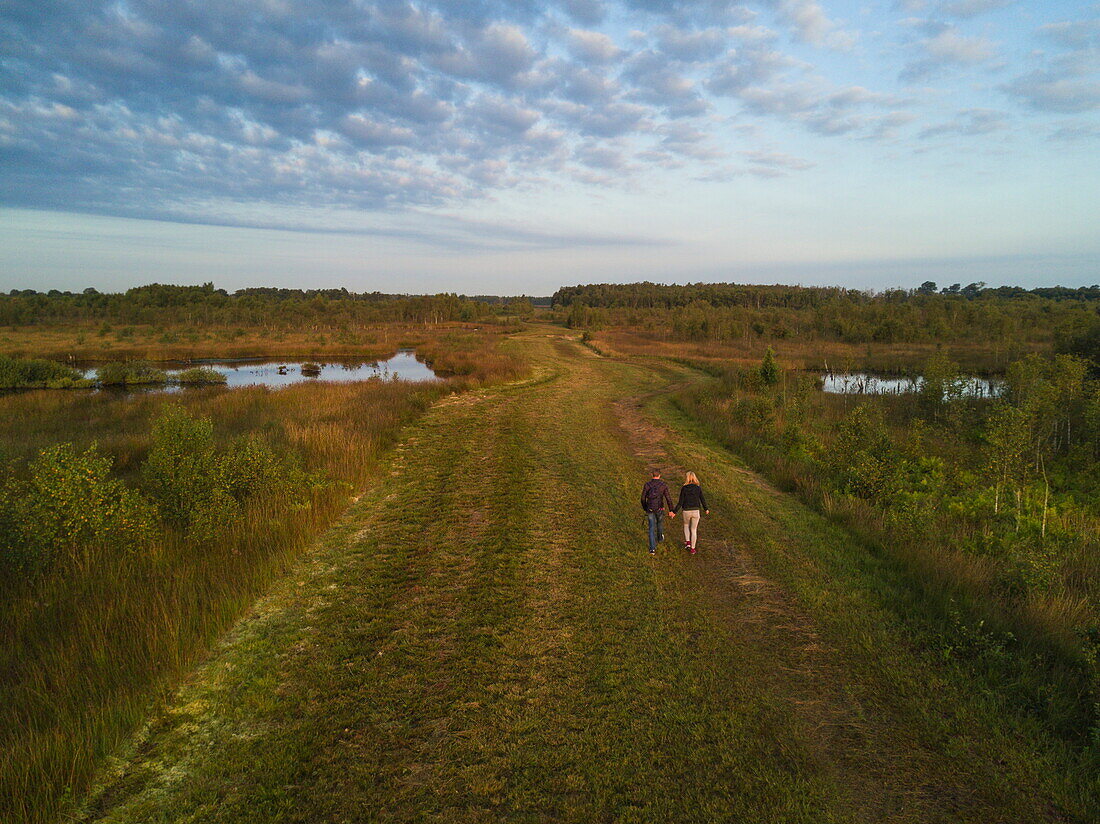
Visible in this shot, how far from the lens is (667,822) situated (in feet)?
12.9

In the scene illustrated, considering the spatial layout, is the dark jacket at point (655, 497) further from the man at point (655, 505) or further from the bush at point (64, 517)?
the bush at point (64, 517)

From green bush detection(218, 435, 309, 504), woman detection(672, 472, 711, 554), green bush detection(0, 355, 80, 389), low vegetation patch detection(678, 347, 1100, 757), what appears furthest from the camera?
green bush detection(0, 355, 80, 389)

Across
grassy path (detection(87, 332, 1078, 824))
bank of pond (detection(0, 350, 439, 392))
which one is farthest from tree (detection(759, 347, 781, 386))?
bank of pond (detection(0, 350, 439, 392))

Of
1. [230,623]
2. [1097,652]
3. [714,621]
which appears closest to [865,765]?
[714,621]

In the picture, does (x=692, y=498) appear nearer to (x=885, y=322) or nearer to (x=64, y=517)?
(x=64, y=517)

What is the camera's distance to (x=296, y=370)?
5088 cm

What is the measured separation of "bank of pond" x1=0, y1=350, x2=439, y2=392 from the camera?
111ft

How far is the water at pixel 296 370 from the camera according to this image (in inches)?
1652

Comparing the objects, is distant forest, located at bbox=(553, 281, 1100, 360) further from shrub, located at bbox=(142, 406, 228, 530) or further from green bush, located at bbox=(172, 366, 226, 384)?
green bush, located at bbox=(172, 366, 226, 384)

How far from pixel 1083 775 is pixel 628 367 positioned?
129 ft

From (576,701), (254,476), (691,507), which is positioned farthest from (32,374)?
(576,701)

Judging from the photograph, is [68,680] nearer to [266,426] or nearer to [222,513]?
[222,513]

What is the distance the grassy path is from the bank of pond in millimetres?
28722

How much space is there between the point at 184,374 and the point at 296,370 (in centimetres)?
1105
